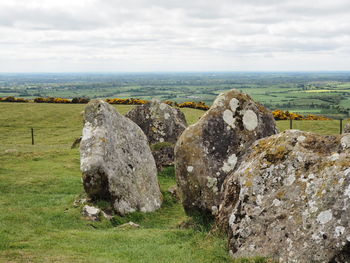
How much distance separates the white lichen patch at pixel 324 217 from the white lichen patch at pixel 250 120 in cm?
748

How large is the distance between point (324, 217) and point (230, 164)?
21.6ft

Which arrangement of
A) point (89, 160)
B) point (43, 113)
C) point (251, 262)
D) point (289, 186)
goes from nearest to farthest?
point (251, 262), point (289, 186), point (89, 160), point (43, 113)

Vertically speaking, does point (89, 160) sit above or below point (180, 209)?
above

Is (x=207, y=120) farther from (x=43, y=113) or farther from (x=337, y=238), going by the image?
(x=43, y=113)

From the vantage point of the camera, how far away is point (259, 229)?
389 inches

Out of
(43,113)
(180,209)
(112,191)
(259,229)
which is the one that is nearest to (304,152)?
(259,229)

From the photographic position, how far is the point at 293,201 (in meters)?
9.72

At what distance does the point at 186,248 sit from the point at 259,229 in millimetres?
2365

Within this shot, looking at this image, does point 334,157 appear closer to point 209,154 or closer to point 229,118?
point 209,154

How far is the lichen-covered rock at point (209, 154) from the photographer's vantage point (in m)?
15.0

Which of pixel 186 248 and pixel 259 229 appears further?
pixel 186 248

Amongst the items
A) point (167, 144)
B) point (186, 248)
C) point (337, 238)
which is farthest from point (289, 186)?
point (167, 144)

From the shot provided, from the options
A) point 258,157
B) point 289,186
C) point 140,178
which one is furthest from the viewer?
point 140,178

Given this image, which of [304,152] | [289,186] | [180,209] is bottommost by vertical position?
[180,209]
